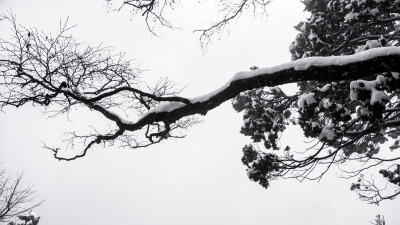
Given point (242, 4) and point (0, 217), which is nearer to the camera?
point (242, 4)

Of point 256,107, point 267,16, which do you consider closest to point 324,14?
point 267,16

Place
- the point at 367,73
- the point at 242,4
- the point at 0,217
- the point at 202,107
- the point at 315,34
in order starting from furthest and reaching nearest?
the point at 0,217 → the point at 315,34 → the point at 242,4 → the point at 202,107 → the point at 367,73

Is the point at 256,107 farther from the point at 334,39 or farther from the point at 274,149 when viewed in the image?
the point at 334,39

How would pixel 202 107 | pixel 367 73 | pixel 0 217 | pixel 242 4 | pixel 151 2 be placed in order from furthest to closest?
pixel 0 217 → pixel 242 4 → pixel 151 2 → pixel 202 107 → pixel 367 73

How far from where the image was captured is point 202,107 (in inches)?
189

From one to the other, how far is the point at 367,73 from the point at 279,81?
3.76 ft

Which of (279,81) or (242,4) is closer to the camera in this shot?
(279,81)

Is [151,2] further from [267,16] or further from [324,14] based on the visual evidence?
[324,14]

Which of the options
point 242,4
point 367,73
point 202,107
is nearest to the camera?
point 367,73

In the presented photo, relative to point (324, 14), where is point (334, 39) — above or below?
below

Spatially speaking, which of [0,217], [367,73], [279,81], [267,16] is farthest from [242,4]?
[0,217]

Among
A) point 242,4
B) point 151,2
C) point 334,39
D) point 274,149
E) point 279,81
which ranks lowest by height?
point 274,149

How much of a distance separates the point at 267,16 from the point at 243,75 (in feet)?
9.77

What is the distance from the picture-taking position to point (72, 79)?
19.7 feet
